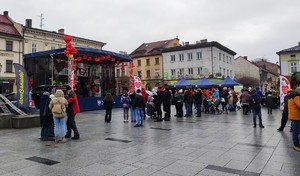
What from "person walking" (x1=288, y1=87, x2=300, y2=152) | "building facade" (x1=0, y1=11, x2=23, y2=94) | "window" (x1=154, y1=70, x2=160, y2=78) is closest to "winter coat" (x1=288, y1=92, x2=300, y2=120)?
"person walking" (x1=288, y1=87, x2=300, y2=152)

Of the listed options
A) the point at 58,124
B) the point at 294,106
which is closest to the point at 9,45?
the point at 58,124

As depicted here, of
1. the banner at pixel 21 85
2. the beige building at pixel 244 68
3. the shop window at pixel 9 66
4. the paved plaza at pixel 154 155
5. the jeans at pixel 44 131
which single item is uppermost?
the beige building at pixel 244 68

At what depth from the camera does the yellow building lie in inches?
2012

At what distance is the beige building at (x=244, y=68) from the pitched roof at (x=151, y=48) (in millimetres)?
19995

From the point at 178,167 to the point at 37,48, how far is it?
123ft

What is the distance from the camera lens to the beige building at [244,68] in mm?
59219

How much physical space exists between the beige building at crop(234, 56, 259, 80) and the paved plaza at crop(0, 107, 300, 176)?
5441cm

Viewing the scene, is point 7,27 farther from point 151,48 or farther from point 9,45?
point 151,48

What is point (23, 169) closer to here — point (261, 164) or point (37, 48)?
point (261, 164)

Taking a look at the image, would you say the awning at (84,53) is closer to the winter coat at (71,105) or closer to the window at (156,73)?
the winter coat at (71,105)

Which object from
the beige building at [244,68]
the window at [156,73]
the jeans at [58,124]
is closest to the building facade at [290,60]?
the beige building at [244,68]

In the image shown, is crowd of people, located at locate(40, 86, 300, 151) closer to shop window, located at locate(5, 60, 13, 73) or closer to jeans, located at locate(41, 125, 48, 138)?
jeans, located at locate(41, 125, 48, 138)

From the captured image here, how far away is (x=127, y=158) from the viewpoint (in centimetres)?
572

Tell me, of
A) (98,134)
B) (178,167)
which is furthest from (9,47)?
(178,167)
